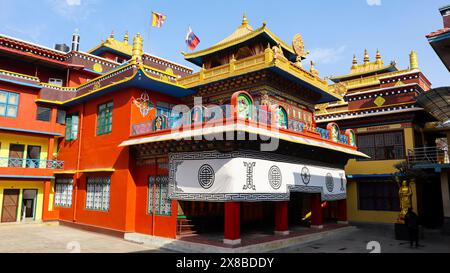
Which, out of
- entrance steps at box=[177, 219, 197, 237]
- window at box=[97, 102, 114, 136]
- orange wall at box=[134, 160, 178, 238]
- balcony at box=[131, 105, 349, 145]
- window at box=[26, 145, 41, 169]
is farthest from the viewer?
window at box=[26, 145, 41, 169]

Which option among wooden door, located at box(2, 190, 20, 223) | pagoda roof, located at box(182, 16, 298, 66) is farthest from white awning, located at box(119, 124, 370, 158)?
wooden door, located at box(2, 190, 20, 223)

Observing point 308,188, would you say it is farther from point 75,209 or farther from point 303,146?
point 75,209

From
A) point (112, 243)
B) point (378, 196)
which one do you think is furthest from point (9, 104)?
point (378, 196)

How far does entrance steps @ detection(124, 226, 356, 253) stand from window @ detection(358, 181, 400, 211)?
25.1 feet

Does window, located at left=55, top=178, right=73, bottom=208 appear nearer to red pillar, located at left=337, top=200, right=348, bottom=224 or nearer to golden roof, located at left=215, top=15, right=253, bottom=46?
golden roof, located at left=215, top=15, right=253, bottom=46

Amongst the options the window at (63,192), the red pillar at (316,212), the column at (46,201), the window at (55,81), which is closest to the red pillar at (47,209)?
the column at (46,201)

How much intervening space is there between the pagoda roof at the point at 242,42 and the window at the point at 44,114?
9617mm

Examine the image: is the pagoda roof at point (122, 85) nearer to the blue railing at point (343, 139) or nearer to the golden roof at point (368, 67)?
the blue railing at point (343, 139)

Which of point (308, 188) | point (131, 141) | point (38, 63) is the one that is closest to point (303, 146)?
point (308, 188)

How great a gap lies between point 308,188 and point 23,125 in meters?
17.3

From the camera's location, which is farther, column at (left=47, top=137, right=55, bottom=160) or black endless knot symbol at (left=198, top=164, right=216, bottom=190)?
column at (left=47, top=137, right=55, bottom=160)

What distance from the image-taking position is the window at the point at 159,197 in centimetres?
1415

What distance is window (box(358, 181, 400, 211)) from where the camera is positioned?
21172mm

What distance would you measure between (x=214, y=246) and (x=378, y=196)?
1472cm
